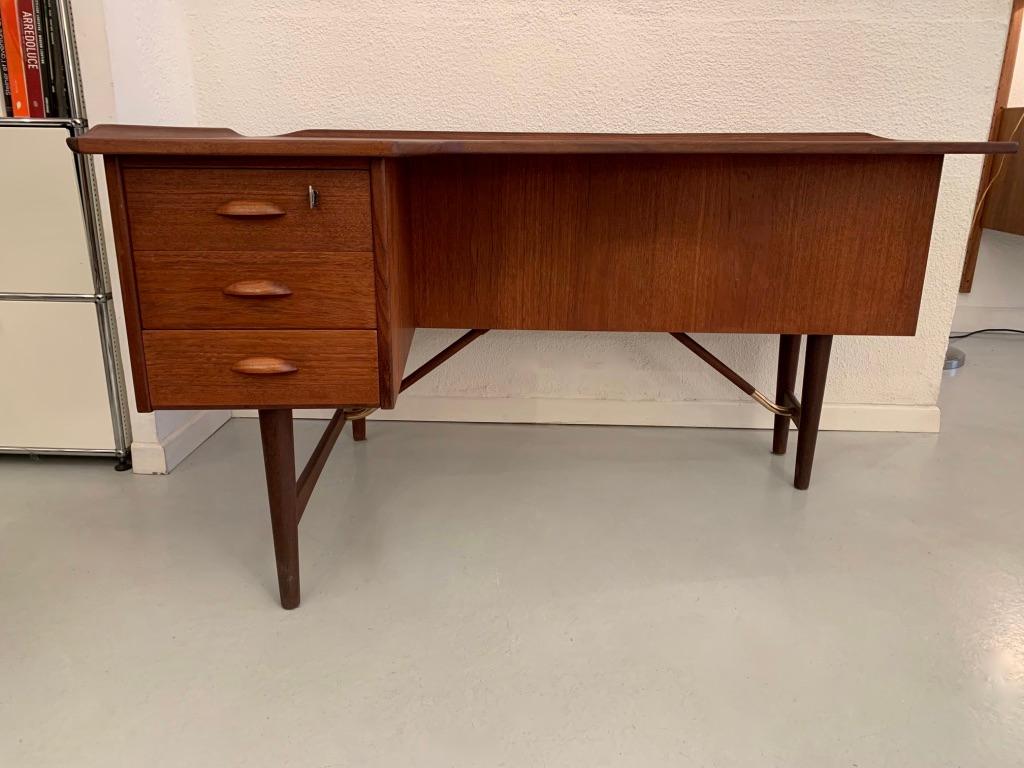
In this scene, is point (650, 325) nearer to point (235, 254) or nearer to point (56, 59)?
point (235, 254)

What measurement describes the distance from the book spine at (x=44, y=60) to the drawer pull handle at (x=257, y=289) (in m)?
0.90

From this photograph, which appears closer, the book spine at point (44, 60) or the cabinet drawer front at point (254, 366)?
the cabinet drawer front at point (254, 366)

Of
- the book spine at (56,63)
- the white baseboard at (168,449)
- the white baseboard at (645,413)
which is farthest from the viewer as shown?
the white baseboard at (645,413)

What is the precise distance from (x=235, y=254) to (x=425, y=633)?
68 centimetres

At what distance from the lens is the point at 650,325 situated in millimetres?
1564

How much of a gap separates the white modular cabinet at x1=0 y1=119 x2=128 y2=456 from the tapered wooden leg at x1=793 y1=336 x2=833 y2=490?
1.64 m

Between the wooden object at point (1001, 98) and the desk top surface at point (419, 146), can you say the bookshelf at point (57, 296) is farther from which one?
the wooden object at point (1001, 98)

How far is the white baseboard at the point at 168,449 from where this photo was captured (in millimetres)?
1836

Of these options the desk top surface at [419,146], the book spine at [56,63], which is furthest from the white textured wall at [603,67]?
the desk top surface at [419,146]

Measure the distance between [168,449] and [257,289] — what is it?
0.92 meters

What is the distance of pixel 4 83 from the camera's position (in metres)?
1.62

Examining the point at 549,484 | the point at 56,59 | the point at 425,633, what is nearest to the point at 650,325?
the point at 549,484

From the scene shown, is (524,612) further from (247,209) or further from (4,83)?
(4,83)

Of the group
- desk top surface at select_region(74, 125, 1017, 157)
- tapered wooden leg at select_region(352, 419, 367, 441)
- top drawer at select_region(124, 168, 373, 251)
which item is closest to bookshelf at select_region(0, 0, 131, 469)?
desk top surface at select_region(74, 125, 1017, 157)
